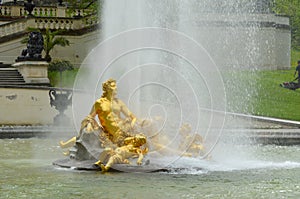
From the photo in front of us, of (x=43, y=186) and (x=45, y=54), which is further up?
(x=45, y=54)

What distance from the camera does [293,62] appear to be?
48.3 metres

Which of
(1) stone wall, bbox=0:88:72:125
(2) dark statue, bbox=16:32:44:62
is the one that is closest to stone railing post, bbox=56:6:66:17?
(2) dark statue, bbox=16:32:44:62

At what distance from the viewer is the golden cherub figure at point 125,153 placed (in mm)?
11423

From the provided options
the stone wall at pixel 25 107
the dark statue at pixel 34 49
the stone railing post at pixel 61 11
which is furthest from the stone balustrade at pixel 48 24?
the stone wall at pixel 25 107

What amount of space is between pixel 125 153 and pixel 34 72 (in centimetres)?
1649

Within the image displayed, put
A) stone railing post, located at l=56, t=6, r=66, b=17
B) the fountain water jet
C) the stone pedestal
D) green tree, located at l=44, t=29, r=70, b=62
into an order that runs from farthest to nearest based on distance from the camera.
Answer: stone railing post, located at l=56, t=6, r=66, b=17 → green tree, located at l=44, t=29, r=70, b=62 → the stone pedestal → the fountain water jet

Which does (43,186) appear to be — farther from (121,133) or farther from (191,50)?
(191,50)

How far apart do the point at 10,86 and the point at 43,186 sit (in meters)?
14.0

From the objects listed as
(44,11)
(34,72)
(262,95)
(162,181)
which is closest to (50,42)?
(44,11)

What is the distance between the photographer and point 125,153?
11609mm

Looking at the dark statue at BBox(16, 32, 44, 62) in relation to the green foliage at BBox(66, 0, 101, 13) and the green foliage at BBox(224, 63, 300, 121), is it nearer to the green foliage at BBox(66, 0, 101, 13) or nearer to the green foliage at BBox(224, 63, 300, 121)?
the green foliage at BBox(224, 63, 300, 121)

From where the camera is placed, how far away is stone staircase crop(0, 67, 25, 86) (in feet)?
87.5

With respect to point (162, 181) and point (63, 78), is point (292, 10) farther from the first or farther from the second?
point (162, 181)

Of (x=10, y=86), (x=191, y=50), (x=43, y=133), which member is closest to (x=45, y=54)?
(x=191, y=50)
